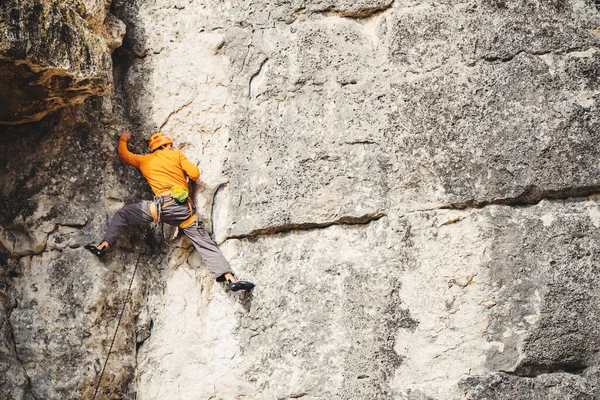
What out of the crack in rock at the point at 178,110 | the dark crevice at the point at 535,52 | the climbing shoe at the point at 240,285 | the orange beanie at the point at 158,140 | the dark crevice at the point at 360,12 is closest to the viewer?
the dark crevice at the point at 535,52

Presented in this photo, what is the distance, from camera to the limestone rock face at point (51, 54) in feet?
16.5

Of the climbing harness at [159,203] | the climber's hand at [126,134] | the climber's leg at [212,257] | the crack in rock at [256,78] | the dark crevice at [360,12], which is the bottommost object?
the climber's leg at [212,257]

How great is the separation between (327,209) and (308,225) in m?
0.21

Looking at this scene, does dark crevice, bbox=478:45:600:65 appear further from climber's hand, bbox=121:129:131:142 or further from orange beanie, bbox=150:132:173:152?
climber's hand, bbox=121:129:131:142

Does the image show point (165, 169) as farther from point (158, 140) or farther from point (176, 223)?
point (176, 223)

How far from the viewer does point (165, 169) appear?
241 inches

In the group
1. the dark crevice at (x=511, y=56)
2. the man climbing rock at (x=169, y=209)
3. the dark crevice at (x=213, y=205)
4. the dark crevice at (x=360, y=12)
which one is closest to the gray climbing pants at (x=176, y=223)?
the man climbing rock at (x=169, y=209)

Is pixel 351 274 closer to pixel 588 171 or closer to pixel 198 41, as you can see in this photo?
pixel 588 171

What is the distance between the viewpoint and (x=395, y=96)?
5906 mm

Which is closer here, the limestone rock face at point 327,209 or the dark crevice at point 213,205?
the limestone rock face at point 327,209

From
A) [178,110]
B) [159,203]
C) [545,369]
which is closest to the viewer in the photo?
[545,369]

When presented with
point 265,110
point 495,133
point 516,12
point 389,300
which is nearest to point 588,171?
point 495,133

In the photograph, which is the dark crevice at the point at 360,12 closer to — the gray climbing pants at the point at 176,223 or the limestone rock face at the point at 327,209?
the limestone rock face at the point at 327,209

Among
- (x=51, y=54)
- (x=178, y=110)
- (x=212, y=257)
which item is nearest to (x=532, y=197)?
(x=212, y=257)
